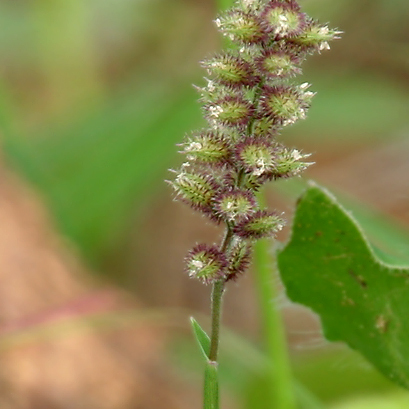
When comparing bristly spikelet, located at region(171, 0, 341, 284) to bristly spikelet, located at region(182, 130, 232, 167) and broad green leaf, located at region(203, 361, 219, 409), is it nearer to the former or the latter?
bristly spikelet, located at region(182, 130, 232, 167)

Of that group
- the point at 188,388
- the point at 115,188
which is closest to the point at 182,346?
the point at 188,388

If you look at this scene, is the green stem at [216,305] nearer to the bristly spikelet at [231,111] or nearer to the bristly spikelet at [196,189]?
the bristly spikelet at [196,189]

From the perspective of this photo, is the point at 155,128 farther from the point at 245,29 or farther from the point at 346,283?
the point at 245,29

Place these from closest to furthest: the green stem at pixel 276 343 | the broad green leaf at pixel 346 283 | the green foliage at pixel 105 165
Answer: the broad green leaf at pixel 346 283 < the green stem at pixel 276 343 < the green foliage at pixel 105 165

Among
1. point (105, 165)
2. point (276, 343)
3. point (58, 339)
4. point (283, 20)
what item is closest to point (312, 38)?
point (283, 20)

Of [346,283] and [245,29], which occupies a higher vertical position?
[245,29]

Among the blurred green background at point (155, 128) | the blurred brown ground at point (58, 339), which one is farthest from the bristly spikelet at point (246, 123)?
the blurred green background at point (155, 128)

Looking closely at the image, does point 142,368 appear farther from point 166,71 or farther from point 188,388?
point 166,71
